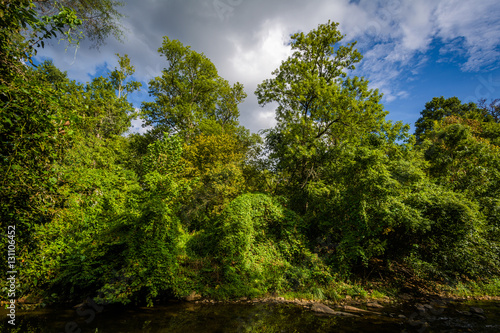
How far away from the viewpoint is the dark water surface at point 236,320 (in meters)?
6.57

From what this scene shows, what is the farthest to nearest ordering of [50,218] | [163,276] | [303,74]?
1. [303,74]
2. [163,276]
3. [50,218]

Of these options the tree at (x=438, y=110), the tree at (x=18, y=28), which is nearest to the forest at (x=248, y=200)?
the tree at (x=18, y=28)

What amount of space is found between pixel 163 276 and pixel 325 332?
6526 mm

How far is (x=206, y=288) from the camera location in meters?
10.0

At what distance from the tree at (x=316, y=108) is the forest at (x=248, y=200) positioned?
11 cm

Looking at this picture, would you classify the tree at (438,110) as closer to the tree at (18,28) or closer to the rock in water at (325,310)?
the rock in water at (325,310)

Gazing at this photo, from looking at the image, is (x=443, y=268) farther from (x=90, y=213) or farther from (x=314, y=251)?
(x=90, y=213)

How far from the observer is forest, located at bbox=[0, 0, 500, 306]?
2707mm

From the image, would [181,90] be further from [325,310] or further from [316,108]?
[325,310]

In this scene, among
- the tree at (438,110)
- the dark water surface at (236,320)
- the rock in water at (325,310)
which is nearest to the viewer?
the dark water surface at (236,320)

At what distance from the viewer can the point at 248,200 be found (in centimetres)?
1212

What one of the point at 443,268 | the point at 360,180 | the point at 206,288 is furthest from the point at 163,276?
the point at 443,268

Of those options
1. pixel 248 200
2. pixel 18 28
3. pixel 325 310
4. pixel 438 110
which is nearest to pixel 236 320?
pixel 325 310

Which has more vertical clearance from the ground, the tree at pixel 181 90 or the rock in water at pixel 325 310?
the tree at pixel 181 90
